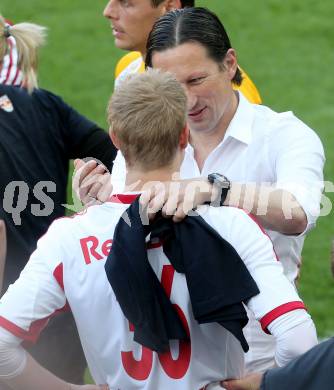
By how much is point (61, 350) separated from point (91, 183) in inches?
47.4

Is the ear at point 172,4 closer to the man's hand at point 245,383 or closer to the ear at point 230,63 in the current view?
the ear at point 230,63

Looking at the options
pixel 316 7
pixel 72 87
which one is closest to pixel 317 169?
pixel 72 87

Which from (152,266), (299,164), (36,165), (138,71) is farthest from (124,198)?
(138,71)

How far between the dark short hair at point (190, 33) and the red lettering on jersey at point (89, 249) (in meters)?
1.00

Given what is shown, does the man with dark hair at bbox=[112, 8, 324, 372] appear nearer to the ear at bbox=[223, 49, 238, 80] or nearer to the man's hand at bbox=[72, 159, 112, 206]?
the ear at bbox=[223, 49, 238, 80]

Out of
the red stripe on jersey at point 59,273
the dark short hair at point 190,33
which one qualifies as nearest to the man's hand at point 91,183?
the red stripe on jersey at point 59,273

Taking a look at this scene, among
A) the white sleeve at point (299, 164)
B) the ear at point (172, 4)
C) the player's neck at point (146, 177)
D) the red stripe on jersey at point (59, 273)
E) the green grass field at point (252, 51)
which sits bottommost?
the green grass field at point (252, 51)

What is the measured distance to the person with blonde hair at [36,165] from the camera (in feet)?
12.4

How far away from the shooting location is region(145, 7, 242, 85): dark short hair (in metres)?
3.35

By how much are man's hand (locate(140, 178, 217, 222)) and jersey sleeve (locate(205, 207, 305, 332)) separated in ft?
0.27

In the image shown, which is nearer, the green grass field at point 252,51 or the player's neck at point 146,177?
the player's neck at point 146,177

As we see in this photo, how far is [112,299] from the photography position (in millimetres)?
2551

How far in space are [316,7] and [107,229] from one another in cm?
898

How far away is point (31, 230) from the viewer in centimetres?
385
